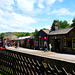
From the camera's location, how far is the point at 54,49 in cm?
2258

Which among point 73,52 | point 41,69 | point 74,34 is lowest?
point 73,52

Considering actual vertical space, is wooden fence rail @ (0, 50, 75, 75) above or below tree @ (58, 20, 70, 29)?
below

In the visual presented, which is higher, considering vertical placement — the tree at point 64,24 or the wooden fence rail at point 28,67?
the tree at point 64,24

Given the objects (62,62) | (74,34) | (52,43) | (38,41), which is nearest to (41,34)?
(38,41)

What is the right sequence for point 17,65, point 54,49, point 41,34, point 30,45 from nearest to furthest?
point 17,65, point 54,49, point 41,34, point 30,45

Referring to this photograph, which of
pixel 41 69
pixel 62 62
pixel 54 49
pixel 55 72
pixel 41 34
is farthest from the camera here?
pixel 41 34

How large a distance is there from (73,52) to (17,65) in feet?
46.7

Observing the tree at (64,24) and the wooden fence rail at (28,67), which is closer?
the wooden fence rail at (28,67)

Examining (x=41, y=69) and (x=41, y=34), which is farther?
(x=41, y=34)

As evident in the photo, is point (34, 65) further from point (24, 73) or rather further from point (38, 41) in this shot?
point (38, 41)

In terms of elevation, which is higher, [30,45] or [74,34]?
[74,34]

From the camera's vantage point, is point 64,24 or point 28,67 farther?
point 64,24

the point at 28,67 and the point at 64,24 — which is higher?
the point at 64,24

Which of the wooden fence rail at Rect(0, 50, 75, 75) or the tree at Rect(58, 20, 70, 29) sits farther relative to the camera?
the tree at Rect(58, 20, 70, 29)
